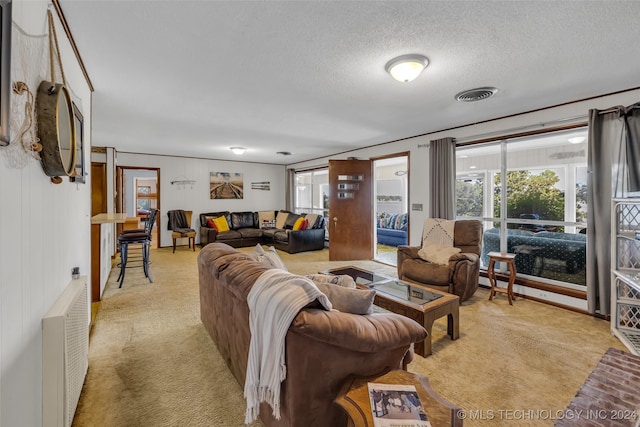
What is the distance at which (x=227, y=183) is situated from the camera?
805 cm

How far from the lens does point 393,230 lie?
25.7 ft

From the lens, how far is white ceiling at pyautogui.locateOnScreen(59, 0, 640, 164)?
69.1 inches

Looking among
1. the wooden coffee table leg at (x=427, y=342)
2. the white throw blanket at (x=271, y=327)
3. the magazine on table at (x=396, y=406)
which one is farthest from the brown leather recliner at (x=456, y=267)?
the white throw blanket at (x=271, y=327)

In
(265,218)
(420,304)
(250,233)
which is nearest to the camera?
(420,304)

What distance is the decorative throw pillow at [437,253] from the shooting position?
3.72 metres

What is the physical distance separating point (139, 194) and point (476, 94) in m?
12.5

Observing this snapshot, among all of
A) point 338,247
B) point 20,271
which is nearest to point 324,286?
point 20,271

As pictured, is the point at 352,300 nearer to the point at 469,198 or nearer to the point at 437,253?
the point at 437,253

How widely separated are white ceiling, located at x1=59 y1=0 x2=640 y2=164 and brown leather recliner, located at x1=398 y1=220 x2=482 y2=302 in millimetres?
1591

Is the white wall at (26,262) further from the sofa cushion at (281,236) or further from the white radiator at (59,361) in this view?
the sofa cushion at (281,236)

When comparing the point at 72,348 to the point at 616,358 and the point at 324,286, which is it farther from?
the point at 616,358

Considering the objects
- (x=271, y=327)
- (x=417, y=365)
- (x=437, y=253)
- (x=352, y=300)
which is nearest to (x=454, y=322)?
(x=417, y=365)

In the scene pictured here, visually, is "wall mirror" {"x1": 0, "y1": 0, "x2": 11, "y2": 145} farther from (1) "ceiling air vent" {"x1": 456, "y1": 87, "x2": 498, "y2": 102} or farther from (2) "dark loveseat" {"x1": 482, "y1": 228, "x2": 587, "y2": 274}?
A: (2) "dark loveseat" {"x1": 482, "y1": 228, "x2": 587, "y2": 274}

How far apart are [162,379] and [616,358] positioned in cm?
345
